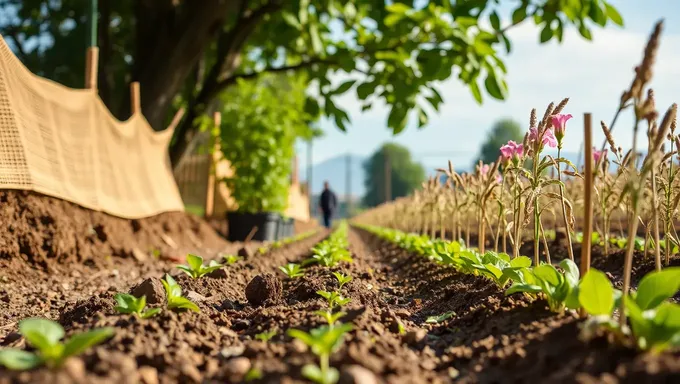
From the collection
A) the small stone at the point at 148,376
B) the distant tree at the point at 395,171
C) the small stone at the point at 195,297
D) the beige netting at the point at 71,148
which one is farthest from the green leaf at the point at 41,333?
the distant tree at the point at 395,171

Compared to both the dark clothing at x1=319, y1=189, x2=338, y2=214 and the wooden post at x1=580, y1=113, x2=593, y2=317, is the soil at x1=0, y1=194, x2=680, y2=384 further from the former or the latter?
the dark clothing at x1=319, y1=189, x2=338, y2=214

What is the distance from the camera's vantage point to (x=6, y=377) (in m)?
1.21

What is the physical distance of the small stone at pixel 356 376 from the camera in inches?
50.2

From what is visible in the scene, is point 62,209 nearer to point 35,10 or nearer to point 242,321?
point 242,321

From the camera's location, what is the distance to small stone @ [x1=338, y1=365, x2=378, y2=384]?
128 centimetres

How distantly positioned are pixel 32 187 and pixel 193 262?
4.89 ft

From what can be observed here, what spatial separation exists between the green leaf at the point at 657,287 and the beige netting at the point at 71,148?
3567 millimetres

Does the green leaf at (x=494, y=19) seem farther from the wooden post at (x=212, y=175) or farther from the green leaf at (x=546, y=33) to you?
the wooden post at (x=212, y=175)

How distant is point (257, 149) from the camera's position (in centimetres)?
984

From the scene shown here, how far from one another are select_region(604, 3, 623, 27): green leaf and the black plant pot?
6.10 m

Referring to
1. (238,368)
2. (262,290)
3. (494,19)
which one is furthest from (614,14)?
(238,368)

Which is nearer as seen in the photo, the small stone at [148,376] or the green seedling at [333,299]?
the small stone at [148,376]

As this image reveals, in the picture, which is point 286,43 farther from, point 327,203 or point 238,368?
point 327,203

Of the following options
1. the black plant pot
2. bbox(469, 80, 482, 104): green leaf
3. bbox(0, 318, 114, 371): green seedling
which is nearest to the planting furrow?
bbox(0, 318, 114, 371): green seedling
